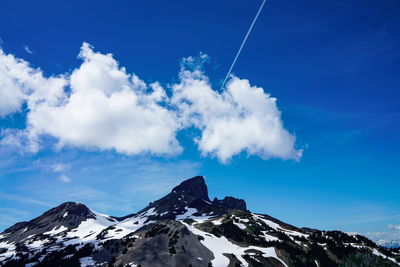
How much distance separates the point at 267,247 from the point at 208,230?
27717 mm

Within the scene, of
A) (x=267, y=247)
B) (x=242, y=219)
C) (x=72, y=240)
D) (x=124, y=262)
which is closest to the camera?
(x=124, y=262)

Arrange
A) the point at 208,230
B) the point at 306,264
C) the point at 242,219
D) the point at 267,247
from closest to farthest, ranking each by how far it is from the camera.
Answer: the point at 306,264 → the point at 267,247 → the point at 208,230 → the point at 242,219

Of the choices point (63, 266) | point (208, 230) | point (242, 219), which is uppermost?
point (242, 219)

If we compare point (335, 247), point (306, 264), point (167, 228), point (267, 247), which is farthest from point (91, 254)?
point (335, 247)

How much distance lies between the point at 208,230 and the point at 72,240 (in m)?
101

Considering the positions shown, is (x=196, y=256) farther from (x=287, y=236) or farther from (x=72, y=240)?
(x=72, y=240)

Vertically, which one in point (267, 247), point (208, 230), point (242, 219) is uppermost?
point (242, 219)

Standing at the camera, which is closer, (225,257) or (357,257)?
(225,257)

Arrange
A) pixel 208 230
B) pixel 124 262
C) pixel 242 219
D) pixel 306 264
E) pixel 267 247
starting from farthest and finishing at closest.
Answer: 1. pixel 242 219
2. pixel 208 230
3. pixel 267 247
4. pixel 306 264
5. pixel 124 262

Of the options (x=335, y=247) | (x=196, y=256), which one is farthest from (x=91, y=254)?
(x=335, y=247)

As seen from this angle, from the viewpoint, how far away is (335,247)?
11425cm

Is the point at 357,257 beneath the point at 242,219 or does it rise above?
beneath

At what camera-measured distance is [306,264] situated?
98375 mm

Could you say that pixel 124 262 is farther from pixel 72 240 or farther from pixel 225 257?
pixel 72 240
